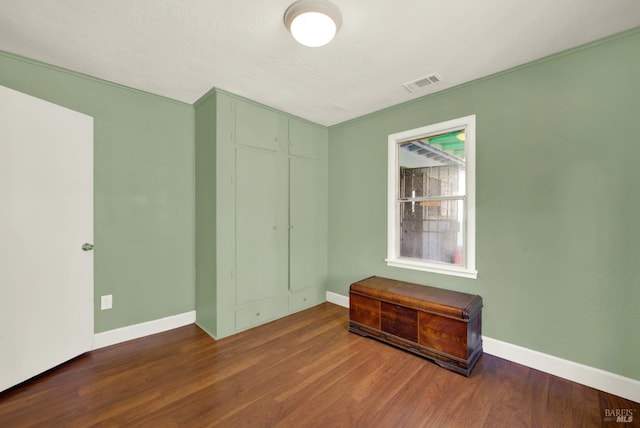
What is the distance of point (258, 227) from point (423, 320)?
6.33 ft

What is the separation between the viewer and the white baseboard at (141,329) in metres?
2.46

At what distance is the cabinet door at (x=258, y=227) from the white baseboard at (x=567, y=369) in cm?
228

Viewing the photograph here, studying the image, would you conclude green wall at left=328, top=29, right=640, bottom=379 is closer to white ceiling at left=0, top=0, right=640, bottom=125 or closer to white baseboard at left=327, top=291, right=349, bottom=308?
white ceiling at left=0, top=0, right=640, bottom=125

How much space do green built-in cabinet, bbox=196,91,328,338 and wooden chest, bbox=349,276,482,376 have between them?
961 mm

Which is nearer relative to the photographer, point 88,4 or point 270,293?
point 88,4

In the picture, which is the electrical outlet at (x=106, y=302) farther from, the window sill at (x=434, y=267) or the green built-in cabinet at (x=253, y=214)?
the window sill at (x=434, y=267)

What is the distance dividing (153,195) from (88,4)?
164 cm

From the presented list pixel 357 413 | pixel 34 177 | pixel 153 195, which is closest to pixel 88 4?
pixel 34 177

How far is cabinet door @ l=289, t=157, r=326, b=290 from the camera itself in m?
3.34

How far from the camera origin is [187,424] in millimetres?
1585

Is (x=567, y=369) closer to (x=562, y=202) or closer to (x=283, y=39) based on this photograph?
(x=562, y=202)

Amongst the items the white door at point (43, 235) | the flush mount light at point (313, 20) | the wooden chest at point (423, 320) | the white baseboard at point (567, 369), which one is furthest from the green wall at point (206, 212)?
the white baseboard at point (567, 369)

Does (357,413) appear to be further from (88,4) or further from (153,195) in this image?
(88,4)

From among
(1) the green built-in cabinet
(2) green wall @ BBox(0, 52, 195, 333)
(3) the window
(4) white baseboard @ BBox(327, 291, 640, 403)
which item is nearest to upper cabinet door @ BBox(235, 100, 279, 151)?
(1) the green built-in cabinet
